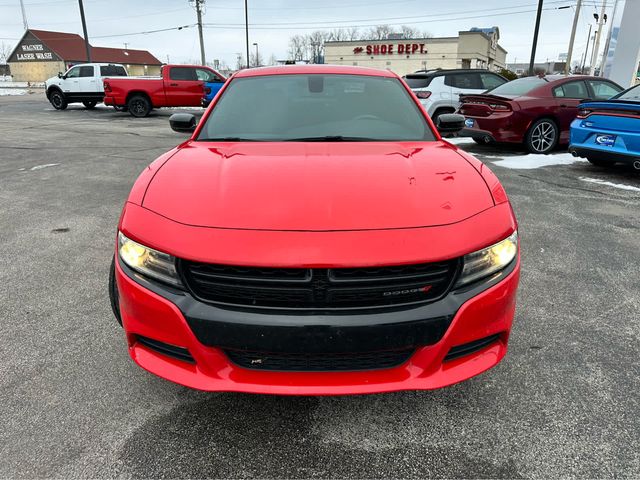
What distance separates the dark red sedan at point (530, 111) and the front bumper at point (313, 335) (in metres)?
7.40

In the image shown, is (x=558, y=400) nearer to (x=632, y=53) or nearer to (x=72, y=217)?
(x=72, y=217)

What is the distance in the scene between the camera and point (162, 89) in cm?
1717

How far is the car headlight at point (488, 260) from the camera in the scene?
1801mm

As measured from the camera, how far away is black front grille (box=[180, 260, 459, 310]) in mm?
1693

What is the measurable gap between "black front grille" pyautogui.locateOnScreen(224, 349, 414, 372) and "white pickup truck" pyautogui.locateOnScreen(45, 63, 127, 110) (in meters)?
20.3

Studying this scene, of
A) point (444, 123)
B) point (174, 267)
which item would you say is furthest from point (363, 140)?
point (174, 267)

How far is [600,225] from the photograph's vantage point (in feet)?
16.0

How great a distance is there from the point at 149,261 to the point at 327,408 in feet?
3.50

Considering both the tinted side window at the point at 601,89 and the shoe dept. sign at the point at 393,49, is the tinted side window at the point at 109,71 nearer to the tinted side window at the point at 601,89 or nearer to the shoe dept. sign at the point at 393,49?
the tinted side window at the point at 601,89

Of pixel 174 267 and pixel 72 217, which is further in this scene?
pixel 72 217

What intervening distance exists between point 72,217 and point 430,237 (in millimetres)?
4706

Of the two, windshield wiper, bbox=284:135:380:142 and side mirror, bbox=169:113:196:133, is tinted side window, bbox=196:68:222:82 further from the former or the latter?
windshield wiper, bbox=284:135:380:142

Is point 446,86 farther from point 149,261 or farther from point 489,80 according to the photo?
point 149,261

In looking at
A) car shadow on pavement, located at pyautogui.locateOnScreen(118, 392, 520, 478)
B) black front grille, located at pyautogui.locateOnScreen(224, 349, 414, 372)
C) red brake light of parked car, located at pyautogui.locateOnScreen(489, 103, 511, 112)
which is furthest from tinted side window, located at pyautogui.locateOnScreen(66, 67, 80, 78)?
black front grille, located at pyautogui.locateOnScreen(224, 349, 414, 372)
